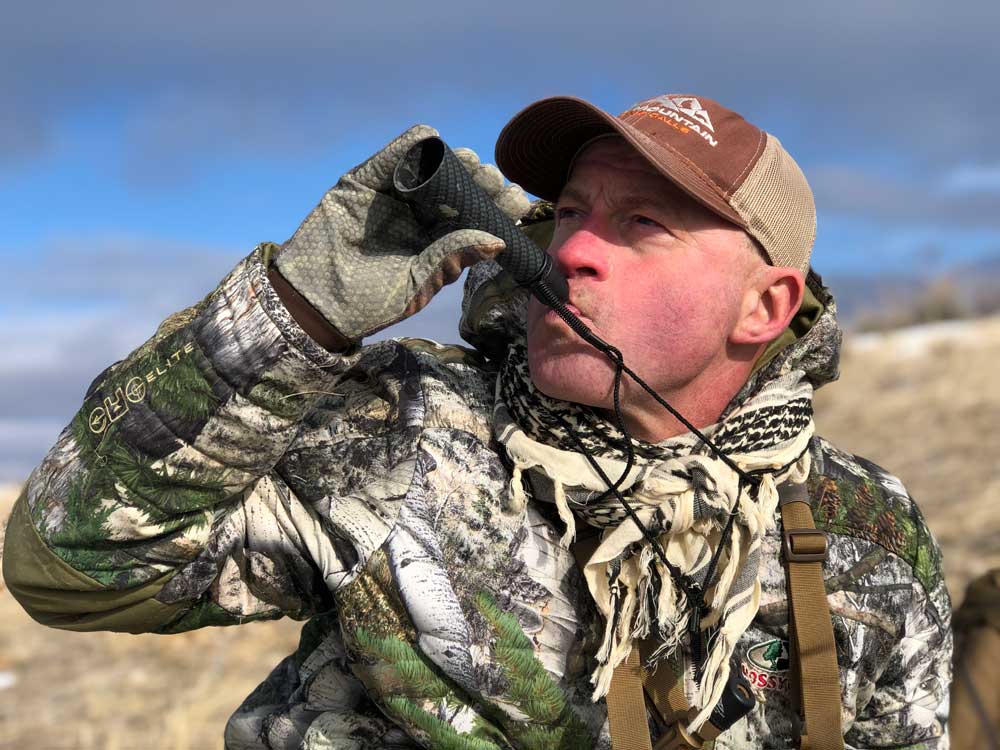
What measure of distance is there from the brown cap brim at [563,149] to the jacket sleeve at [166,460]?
74 cm

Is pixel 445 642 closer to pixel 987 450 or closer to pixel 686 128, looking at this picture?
pixel 686 128

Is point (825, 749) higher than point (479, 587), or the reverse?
point (479, 587)

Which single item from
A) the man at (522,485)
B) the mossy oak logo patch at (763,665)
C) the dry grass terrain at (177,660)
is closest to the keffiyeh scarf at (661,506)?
the man at (522,485)

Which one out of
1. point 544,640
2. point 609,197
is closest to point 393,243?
point 609,197

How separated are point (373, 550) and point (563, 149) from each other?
1.00 meters

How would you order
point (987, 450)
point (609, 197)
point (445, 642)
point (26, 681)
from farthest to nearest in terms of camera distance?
point (987, 450) < point (26, 681) < point (609, 197) < point (445, 642)

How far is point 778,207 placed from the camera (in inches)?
96.3

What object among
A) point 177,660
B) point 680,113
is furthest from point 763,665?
point 177,660

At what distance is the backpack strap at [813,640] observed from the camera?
7.80ft

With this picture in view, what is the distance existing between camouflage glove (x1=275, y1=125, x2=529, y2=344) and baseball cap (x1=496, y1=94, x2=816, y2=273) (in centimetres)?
51

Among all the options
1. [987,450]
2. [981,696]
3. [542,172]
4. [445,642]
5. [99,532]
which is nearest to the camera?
[99,532]

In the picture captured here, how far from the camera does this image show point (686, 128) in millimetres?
2408

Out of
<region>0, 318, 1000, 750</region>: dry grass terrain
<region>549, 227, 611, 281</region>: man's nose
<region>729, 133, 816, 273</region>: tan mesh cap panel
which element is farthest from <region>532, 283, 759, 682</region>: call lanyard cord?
<region>0, 318, 1000, 750</region>: dry grass terrain

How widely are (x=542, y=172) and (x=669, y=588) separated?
3.27 ft
